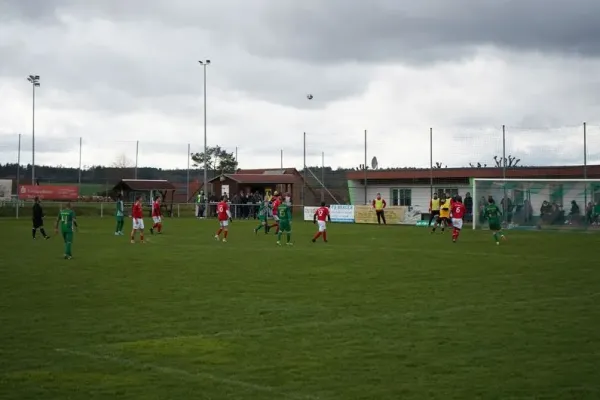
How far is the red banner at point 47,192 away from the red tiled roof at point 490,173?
22.9 metres

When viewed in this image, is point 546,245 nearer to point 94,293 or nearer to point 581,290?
point 581,290

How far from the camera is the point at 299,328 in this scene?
1200cm

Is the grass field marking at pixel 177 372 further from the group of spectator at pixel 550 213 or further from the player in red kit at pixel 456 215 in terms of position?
the group of spectator at pixel 550 213

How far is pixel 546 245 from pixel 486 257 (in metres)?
6.68

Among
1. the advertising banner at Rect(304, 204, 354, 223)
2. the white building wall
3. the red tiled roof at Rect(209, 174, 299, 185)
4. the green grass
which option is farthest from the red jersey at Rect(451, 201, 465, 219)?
the red tiled roof at Rect(209, 174, 299, 185)

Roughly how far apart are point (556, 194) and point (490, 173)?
1007 centimetres

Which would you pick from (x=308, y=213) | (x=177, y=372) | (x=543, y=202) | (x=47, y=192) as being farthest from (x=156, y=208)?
(x=47, y=192)

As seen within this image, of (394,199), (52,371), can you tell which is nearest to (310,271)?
Result: (52,371)

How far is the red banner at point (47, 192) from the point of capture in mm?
63094

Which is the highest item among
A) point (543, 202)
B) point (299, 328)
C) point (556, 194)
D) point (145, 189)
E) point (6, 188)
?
point (6, 188)

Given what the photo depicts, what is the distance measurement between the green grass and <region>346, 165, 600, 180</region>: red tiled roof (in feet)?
99.1

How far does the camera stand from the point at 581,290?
16.4 metres

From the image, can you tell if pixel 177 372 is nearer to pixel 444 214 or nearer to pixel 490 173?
pixel 444 214

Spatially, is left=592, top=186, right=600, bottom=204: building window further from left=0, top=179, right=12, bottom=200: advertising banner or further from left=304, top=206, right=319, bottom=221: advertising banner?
left=0, top=179, right=12, bottom=200: advertising banner
